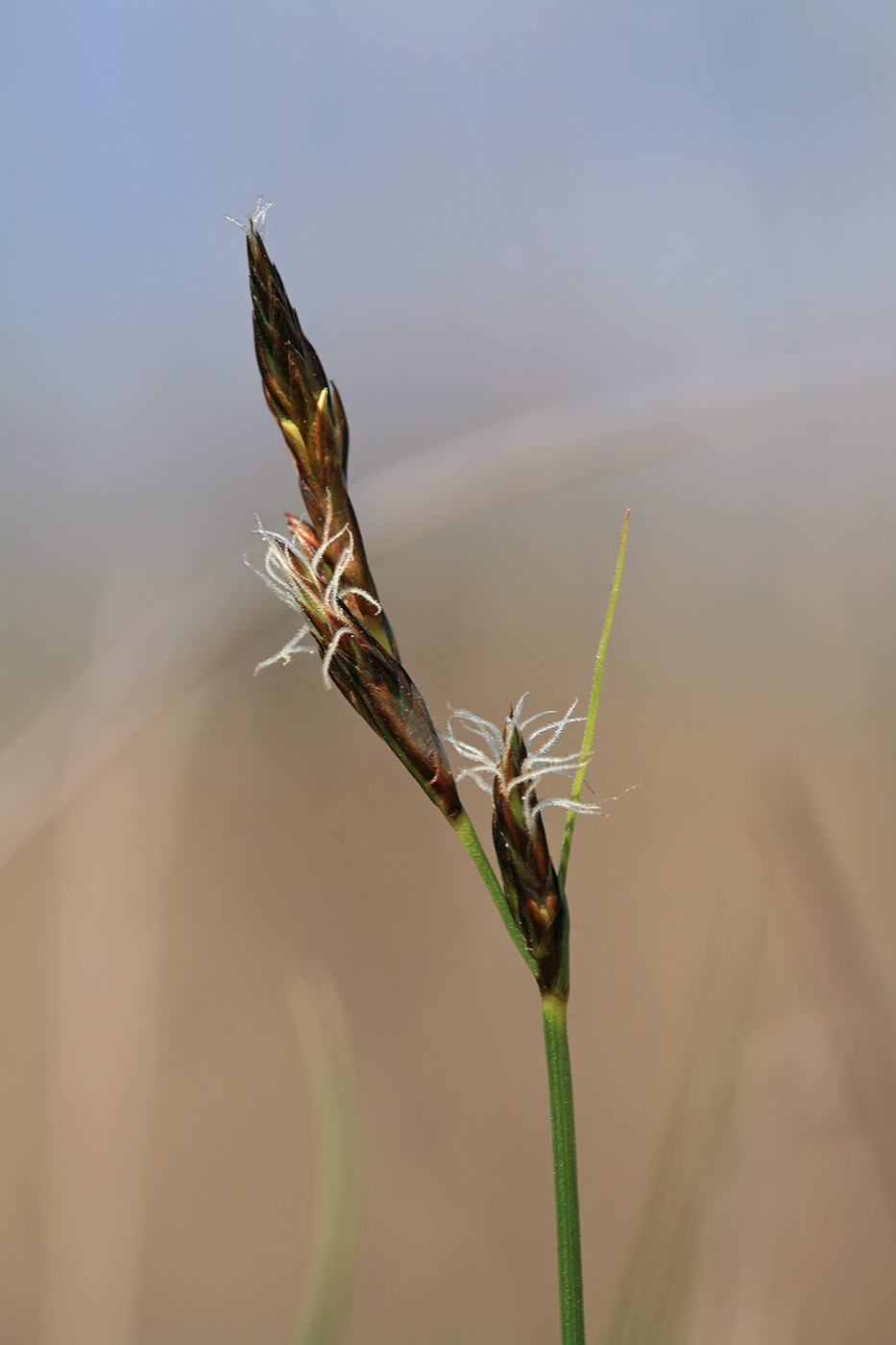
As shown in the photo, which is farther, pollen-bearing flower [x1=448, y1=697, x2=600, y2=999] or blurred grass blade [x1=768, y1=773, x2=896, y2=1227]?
blurred grass blade [x1=768, y1=773, x2=896, y2=1227]

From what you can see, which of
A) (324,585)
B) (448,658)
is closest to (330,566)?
(324,585)

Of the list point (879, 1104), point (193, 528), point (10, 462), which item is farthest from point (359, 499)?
→ point (879, 1104)

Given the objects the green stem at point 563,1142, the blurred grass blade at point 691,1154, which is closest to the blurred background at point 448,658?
the blurred grass blade at point 691,1154

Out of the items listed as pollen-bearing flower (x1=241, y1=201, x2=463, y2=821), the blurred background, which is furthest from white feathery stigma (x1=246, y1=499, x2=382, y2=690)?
the blurred background

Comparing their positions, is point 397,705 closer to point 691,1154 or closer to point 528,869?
point 528,869

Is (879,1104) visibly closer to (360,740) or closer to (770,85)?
(360,740)

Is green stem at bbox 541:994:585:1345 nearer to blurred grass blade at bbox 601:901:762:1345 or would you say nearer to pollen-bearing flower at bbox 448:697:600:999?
pollen-bearing flower at bbox 448:697:600:999
